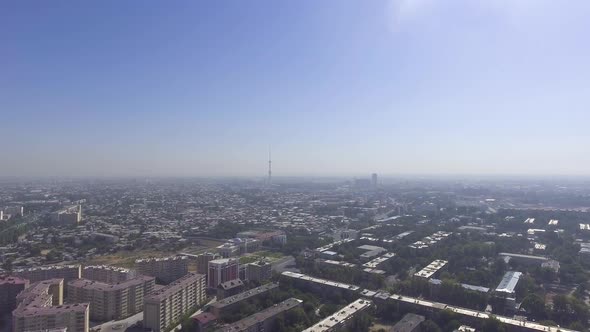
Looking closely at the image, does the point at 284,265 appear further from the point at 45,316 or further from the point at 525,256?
the point at 525,256

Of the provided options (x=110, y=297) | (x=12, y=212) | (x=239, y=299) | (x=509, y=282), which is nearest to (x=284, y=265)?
(x=239, y=299)

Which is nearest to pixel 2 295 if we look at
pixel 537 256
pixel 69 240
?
pixel 69 240

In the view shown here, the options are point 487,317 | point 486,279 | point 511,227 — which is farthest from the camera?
point 511,227

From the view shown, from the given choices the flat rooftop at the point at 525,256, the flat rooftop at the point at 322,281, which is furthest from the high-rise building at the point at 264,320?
the flat rooftop at the point at 525,256

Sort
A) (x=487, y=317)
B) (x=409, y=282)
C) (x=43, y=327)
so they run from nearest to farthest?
(x=43, y=327), (x=487, y=317), (x=409, y=282)

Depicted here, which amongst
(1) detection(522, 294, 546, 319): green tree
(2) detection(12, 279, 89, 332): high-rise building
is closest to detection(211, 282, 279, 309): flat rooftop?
(2) detection(12, 279, 89, 332): high-rise building

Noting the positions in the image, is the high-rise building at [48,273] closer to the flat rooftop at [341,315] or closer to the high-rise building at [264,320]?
the high-rise building at [264,320]

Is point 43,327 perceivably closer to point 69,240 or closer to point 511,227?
point 69,240
